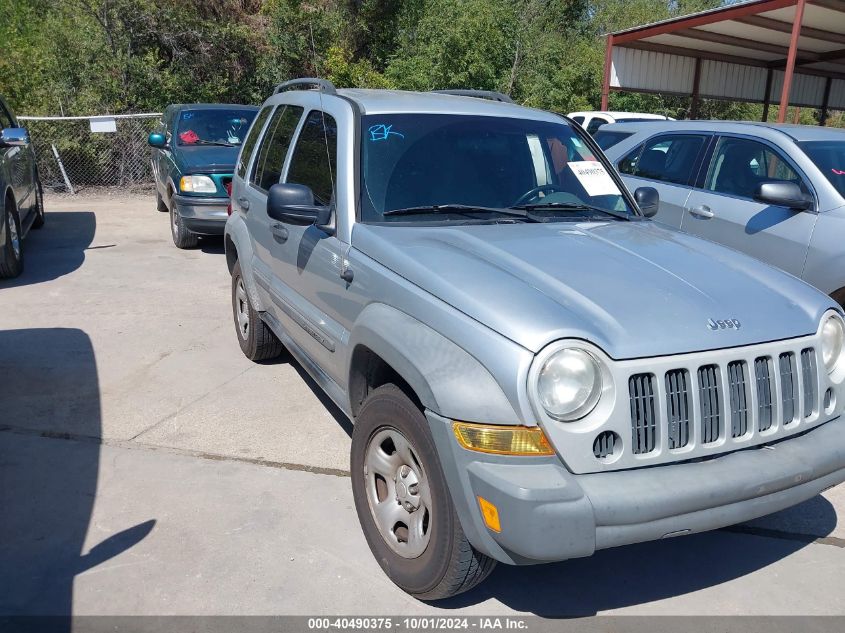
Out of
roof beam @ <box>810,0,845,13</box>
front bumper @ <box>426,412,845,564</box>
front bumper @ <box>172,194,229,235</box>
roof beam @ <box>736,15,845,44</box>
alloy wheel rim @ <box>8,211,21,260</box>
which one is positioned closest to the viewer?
front bumper @ <box>426,412,845,564</box>

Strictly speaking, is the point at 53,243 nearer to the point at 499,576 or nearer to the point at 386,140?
the point at 386,140

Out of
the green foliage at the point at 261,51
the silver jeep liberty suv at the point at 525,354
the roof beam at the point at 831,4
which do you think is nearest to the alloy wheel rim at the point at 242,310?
the silver jeep liberty suv at the point at 525,354

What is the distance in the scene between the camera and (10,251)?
7.89 meters

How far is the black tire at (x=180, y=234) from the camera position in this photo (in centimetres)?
954

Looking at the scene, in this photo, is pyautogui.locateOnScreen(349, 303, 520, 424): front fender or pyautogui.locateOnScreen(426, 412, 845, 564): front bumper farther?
pyautogui.locateOnScreen(349, 303, 520, 424): front fender

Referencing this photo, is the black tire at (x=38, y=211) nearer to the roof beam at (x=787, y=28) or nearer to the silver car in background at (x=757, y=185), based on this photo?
the silver car in background at (x=757, y=185)

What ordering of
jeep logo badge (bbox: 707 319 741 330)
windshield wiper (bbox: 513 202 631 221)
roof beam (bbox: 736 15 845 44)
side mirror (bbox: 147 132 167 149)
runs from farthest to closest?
roof beam (bbox: 736 15 845 44)
side mirror (bbox: 147 132 167 149)
windshield wiper (bbox: 513 202 631 221)
jeep logo badge (bbox: 707 319 741 330)

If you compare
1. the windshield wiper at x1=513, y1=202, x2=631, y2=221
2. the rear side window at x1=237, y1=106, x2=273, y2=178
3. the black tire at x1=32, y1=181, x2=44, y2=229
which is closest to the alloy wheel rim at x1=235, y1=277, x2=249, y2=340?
the rear side window at x1=237, y1=106, x2=273, y2=178

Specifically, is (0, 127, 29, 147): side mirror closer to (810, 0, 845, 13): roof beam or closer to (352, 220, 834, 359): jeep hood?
(352, 220, 834, 359): jeep hood

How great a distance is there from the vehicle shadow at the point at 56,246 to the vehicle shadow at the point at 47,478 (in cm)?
236

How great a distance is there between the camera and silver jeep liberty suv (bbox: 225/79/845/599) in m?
2.51

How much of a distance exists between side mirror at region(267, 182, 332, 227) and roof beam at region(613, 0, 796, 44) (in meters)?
11.5

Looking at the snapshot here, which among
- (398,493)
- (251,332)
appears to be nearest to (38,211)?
(251,332)

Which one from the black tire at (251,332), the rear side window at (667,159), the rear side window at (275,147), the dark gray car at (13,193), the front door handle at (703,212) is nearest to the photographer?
the rear side window at (275,147)
